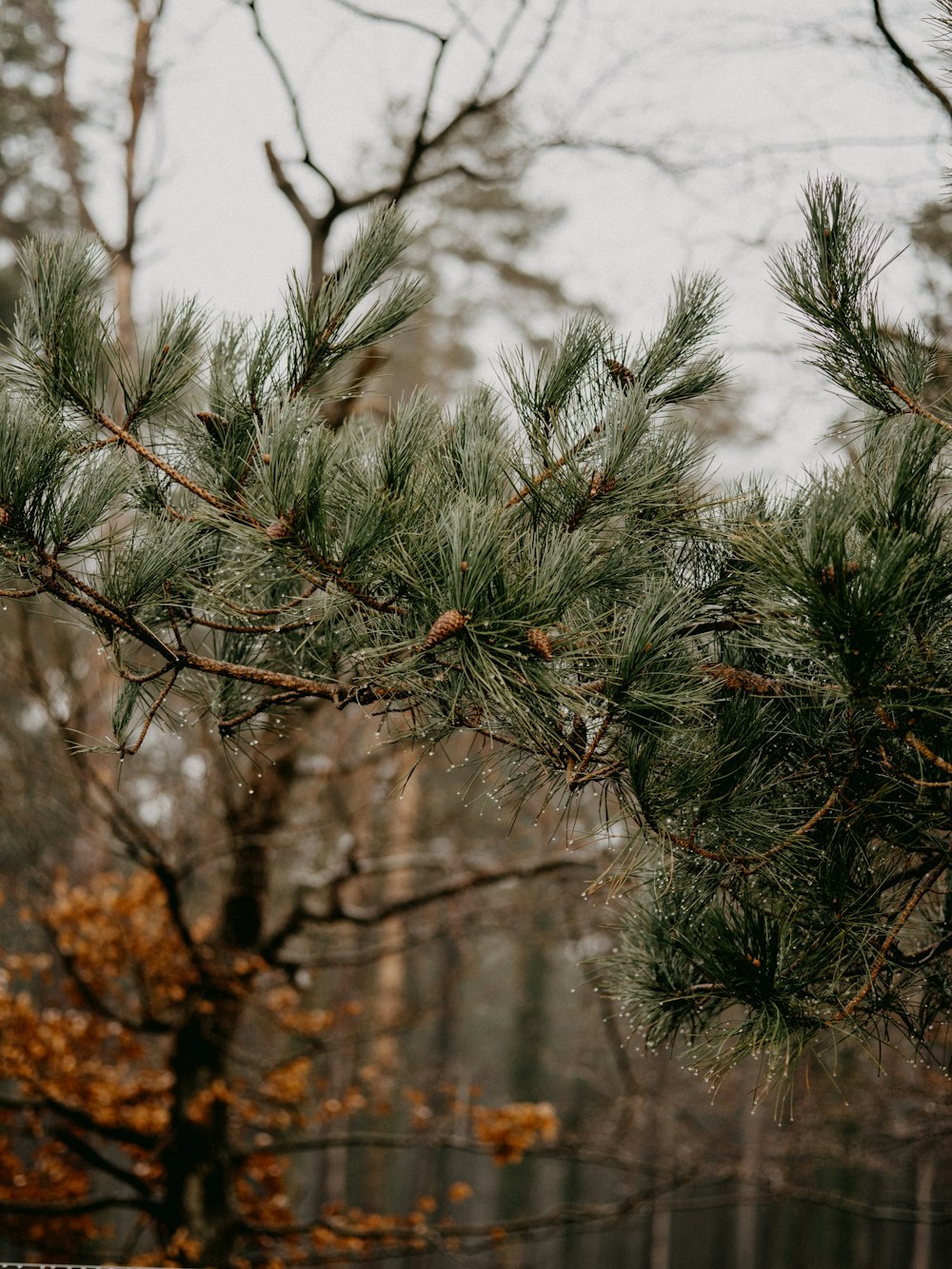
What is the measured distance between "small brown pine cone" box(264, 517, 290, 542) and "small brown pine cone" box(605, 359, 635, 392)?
0.64 meters

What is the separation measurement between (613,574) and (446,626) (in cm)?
35

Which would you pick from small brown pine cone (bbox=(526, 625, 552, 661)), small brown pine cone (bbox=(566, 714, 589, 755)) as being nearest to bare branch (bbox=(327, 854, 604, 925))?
small brown pine cone (bbox=(566, 714, 589, 755))

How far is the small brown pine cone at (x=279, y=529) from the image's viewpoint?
1259mm

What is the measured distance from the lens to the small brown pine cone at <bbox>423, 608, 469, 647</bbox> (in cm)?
119

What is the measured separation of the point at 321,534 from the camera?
1290mm

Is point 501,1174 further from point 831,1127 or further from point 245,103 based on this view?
point 245,103

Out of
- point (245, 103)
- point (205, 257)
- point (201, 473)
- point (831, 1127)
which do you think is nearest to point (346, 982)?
point (831, 1127)

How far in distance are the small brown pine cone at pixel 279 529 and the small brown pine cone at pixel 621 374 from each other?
25.0 inches

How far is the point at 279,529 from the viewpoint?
4.13 ft

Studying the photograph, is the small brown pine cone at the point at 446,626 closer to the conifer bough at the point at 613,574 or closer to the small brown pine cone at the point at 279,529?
the conifer bough at the point at 613,574

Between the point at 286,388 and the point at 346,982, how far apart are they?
7.07 meters

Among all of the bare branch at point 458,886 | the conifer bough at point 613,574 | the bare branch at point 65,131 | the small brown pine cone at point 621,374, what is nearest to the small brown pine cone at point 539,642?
the conifer bough at point 613,574

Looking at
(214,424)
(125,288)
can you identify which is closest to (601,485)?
(214,424)

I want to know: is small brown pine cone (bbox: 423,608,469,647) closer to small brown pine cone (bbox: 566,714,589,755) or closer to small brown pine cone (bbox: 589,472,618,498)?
small brown pine cone (bbox: 566,714,589,755)
